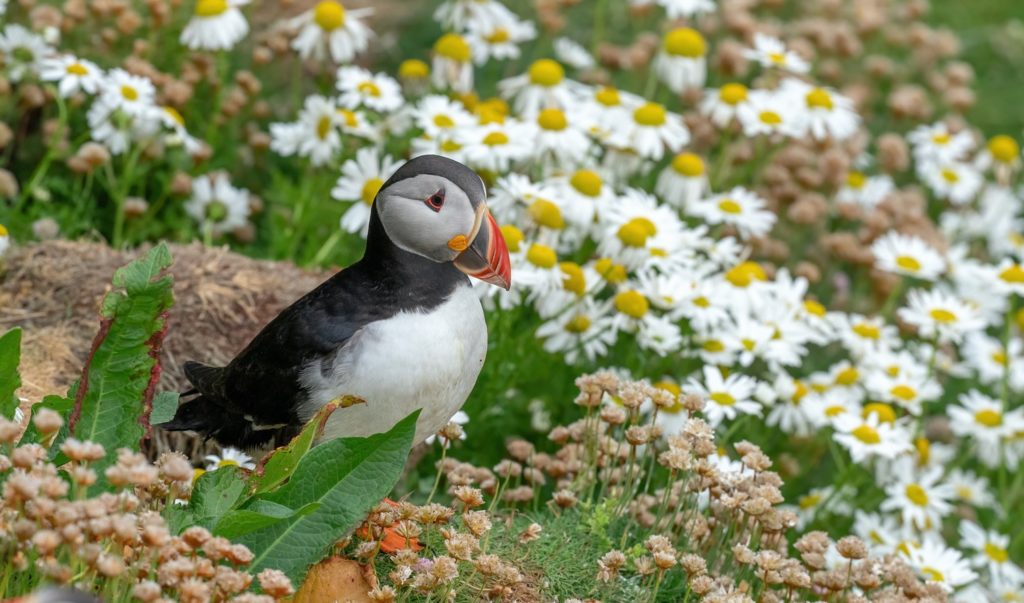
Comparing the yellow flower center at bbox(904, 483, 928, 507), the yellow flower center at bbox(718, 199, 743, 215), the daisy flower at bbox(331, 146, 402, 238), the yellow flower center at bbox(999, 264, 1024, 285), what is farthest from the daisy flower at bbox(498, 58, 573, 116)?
the yellow flower center at bbox(904, 483, 928, 507)

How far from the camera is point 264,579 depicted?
234 cm

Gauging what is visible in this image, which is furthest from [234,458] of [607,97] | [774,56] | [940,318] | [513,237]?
[774,56]

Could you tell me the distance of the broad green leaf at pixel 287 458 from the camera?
2.84 meters

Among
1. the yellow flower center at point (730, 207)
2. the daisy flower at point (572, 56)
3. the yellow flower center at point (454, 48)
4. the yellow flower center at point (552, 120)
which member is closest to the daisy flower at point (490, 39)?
the yellow flower center at point (454, 48)

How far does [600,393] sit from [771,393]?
1210mm

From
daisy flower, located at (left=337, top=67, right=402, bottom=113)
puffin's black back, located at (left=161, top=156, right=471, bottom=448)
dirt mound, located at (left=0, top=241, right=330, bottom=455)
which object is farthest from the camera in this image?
daisy flower, located at (left=337, top=67, right=402, bottom=113)

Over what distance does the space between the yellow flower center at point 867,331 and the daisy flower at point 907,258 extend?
14.2 inches

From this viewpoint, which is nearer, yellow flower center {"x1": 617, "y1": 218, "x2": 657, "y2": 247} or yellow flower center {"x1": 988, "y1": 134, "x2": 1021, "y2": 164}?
yellow flower center {"x1": 617, "y1": 218, "x2": 657, "y2": 247}

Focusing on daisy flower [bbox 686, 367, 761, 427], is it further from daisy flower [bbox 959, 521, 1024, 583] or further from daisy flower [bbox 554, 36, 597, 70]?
daisy flower [bbox 554, 36, 597, 70]

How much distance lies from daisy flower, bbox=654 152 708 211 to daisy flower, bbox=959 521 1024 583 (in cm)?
152

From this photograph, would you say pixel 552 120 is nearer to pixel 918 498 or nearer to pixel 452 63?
pixel 452 63

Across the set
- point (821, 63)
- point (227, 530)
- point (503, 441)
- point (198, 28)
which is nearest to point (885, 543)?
point (503, 441)

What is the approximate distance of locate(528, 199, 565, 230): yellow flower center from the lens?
4.30m

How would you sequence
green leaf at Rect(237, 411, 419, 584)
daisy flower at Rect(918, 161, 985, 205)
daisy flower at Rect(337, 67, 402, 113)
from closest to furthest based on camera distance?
green leaf at Rect(237, 411, 419, 584) < daisy flower at Rect(337, 67, 402, 113) < daisy flower at Rect(918, 161, 985, 205)
